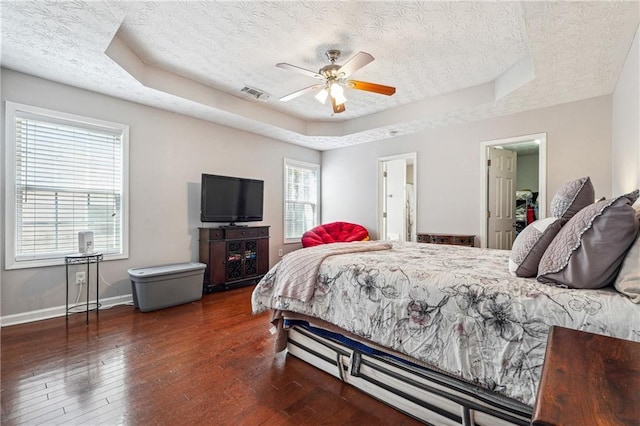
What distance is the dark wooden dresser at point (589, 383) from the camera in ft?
1.70

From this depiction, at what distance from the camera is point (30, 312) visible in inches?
121

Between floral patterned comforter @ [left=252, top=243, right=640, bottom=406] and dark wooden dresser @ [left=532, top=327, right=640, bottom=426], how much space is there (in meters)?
Result: 0.42

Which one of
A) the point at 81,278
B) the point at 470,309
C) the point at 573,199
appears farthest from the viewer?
the point at 81,278

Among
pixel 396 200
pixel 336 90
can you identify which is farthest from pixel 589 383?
pixel 396 200

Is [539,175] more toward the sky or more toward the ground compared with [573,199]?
more toward the sky

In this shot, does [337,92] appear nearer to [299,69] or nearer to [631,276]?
[299,69]

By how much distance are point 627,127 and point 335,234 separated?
4.00 metres

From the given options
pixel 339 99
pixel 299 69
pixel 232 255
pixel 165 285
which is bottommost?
pixel 165 285

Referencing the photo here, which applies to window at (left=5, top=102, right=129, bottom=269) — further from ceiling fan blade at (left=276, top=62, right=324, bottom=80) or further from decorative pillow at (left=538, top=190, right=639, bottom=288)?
decorative pillow at (left=538, top=190, right=639, bottom=288)

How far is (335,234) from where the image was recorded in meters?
5.57

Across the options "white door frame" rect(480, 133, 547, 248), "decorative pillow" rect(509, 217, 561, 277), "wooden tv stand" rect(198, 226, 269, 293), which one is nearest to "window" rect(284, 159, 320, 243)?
"wooden tv stand" rect(198, 226, 269, 293)

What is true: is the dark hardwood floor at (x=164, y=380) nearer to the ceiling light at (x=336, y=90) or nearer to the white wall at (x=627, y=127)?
the ceiling light at (x=336, y=90)

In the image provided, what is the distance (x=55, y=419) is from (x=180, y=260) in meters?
2.68

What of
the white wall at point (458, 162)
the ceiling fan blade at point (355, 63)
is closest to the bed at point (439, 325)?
the ceiling fan blade at point (355, 63)
